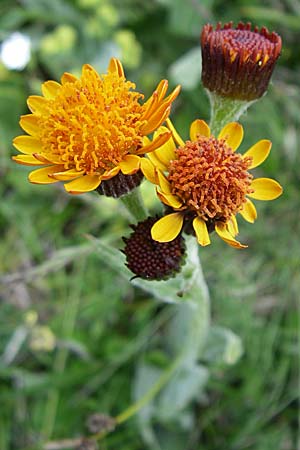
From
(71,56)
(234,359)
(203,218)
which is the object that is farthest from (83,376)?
(71,56)

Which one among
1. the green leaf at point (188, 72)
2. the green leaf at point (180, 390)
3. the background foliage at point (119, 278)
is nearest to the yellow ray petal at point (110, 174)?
the background foliage at point (119, 278)

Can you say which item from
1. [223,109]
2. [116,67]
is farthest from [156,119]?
[223,109]

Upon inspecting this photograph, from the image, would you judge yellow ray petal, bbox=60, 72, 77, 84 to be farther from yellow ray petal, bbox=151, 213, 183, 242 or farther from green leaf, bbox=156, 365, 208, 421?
green leaf, bbox=156, 365, 208, 421

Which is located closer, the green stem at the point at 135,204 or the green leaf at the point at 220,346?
the green stem at the point at 135,204

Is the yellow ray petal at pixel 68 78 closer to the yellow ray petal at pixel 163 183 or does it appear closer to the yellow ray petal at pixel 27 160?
the yellow ray petal at pixel 27 160

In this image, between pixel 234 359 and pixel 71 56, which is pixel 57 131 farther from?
pixel 71 56

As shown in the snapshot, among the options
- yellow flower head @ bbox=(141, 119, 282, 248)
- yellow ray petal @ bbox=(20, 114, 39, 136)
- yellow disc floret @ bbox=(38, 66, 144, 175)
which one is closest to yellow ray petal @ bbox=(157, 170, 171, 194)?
yellow flower head @ bbox=(141, 119, 282, 248)

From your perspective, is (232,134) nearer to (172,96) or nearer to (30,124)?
(172,96)
